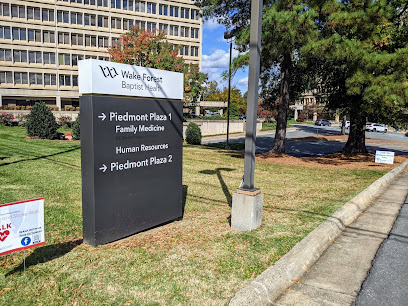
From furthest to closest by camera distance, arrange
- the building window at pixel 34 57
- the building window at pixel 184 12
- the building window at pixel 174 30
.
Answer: the building window at pixel 184 12
the building window at pixel 174 30
the building window at pixel 34 57

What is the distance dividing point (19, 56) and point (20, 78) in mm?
3579

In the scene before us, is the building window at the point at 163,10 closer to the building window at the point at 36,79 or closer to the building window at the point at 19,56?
the building window at the point at 36,79

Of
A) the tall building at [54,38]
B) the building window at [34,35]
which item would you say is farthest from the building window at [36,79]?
the building window at [34,35]

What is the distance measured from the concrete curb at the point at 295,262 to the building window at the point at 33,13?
61.5 metres

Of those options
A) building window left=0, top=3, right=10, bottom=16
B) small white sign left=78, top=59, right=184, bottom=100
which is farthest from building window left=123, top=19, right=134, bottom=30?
small white sign left=78, top=59, right=184, bottom=100

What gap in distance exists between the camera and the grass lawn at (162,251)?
12.8 feet

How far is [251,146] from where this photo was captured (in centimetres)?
608

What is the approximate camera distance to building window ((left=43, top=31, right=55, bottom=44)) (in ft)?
186

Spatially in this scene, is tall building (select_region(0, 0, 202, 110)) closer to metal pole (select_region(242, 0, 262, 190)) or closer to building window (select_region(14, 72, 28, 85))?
building window (select_region(14, 72, 28, 85))

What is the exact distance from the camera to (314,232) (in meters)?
5.95

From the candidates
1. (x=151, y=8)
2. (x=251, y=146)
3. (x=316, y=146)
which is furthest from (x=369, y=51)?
(x=151, y=8)

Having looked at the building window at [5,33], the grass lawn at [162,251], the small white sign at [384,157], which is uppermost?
the building window at [5,33]

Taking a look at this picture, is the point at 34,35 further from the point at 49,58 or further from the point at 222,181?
the point at 222,181

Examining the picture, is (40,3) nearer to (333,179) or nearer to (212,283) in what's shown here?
(333,179)
